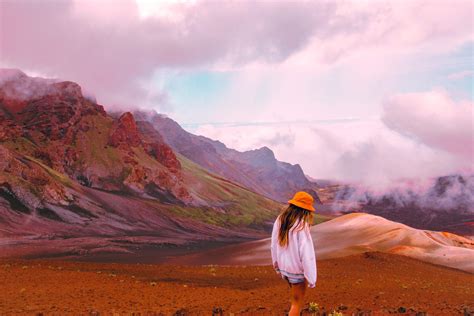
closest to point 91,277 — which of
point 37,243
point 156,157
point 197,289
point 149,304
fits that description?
point 197,289

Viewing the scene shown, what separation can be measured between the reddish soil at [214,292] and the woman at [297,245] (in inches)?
273

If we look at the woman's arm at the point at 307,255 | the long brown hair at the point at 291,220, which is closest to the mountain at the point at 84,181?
the long brown hair at the point at 291,220

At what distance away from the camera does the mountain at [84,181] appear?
380ft

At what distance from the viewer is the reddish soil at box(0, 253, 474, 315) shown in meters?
18.9

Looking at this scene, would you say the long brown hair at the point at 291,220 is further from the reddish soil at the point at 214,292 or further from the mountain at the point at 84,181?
the mountain at the point at 84,181

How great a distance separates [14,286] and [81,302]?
6.96 m

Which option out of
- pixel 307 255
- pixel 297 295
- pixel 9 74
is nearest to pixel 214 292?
pixel 297 295

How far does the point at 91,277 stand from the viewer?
29.2 metres

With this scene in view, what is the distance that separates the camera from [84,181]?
156875 mm

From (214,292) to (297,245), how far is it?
15606 mm

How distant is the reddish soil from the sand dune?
12052mm

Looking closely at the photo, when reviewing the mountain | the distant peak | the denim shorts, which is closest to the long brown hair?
the denim shorts

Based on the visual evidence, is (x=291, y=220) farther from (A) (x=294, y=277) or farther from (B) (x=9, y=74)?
(B) (x=9, y=74)

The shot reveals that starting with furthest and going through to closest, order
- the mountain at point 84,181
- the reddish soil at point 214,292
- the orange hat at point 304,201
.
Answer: the mountain at point 84,181
the reddish soil at point 214,292
the orange hat at point 304,201
